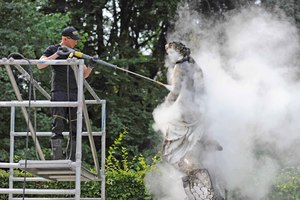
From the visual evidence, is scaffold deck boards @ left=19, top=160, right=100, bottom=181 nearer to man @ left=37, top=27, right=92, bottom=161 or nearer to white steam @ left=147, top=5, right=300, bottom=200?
man @ left=37, top=27, right=92, bottom=161

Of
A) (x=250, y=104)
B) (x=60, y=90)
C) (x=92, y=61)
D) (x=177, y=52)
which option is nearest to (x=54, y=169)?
(x=60, y=90)

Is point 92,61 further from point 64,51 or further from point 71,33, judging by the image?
point 71,33

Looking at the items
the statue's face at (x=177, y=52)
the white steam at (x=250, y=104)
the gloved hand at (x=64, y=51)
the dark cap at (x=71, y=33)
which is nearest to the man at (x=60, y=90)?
the dark cap at (x=71, y=33)

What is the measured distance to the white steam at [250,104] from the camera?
28.5 feet

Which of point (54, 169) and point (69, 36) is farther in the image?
point (69, 36)

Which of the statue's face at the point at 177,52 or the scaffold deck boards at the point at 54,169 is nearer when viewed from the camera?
the scaffold deck boards at the point at 54,169

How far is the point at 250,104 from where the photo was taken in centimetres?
949

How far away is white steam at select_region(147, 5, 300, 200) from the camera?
869 cm

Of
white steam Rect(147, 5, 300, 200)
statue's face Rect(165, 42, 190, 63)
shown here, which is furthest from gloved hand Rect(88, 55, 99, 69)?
white steam Rect(147, 5, 300, 200)

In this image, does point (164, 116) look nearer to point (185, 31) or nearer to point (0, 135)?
point (185, 31)

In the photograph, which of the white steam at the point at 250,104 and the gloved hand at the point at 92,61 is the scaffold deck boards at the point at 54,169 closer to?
the gloved hand at the point at 92,61

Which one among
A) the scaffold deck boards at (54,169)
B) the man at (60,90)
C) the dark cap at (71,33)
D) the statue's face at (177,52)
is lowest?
the scaffold deck boards at (54,169)

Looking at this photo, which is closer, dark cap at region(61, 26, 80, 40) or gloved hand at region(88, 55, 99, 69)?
→ gloved hand at region(88, 55, 99, 69)

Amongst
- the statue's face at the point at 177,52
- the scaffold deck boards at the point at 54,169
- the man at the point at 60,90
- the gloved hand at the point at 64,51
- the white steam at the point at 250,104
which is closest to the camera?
the scaffold deck boards at the point at 54,169
